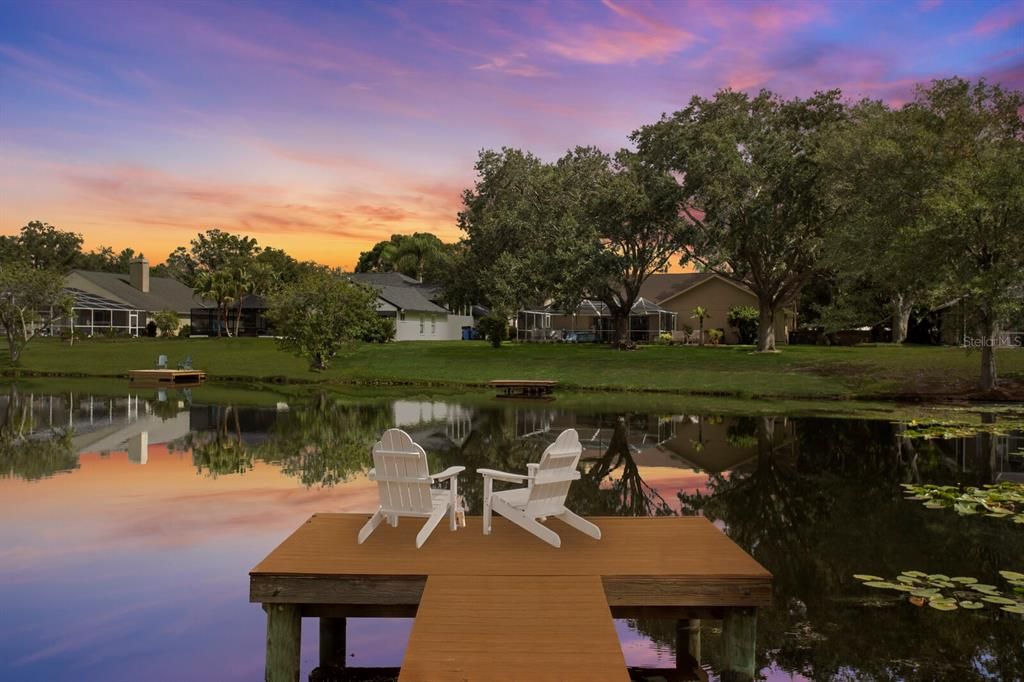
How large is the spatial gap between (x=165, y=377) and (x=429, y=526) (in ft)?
117

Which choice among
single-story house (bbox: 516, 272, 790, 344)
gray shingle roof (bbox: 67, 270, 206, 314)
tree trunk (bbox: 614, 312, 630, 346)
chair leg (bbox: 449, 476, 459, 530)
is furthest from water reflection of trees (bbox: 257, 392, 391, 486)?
gray shingle roof (bbox: 67, 270, 206, 314)

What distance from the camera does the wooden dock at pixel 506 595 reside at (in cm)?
520

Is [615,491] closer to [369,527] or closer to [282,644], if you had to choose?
[369,527]

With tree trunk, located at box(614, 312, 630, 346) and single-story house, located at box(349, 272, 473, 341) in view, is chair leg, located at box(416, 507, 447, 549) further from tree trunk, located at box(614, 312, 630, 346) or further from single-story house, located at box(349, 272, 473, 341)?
single-story house, located at box(349, 272, 473, 341)

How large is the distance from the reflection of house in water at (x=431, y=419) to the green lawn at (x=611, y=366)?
9240mm

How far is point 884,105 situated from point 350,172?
27.1 metres

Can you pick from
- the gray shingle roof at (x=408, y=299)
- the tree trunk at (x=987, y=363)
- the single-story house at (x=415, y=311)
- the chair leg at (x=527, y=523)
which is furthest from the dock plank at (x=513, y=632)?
the gray shingle roof at (x=408, y=299)

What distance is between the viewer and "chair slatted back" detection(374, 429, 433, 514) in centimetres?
784

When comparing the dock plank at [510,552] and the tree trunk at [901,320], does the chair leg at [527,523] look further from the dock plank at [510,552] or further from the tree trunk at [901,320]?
the tree trunk at [901,320]

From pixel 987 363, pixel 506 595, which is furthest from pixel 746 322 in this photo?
pixel 506 595

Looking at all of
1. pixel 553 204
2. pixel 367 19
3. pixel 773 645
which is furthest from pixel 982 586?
pixel 553 204

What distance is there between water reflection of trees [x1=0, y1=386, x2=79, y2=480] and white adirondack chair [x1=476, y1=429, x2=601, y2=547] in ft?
36.5

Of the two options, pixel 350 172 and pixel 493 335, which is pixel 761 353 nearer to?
pixel 493 335

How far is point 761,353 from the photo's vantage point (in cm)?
4394
